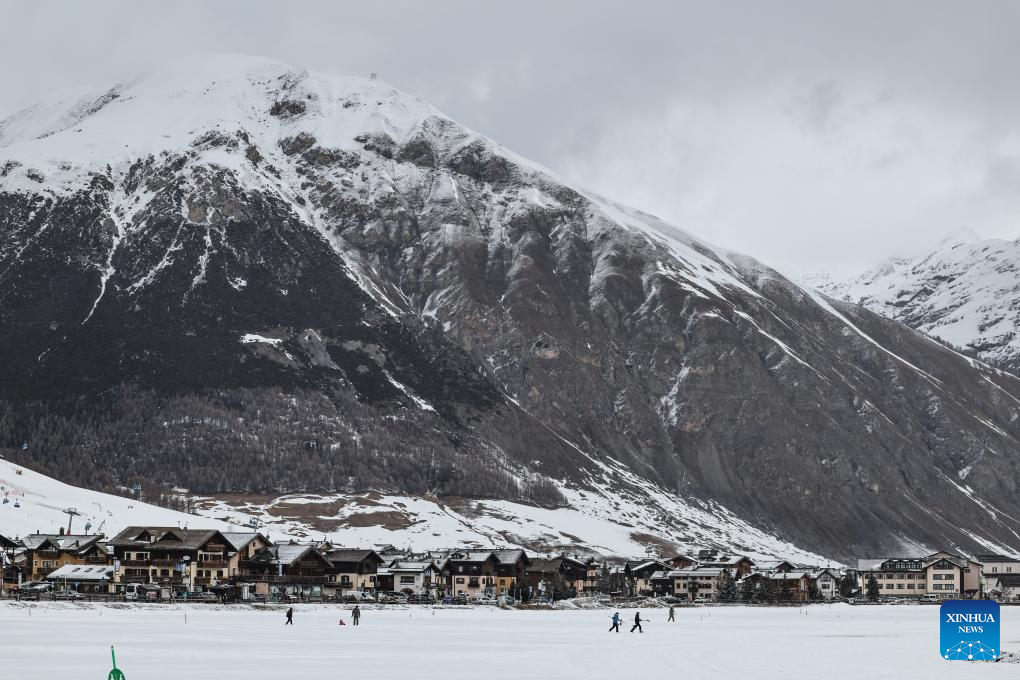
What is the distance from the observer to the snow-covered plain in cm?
6519

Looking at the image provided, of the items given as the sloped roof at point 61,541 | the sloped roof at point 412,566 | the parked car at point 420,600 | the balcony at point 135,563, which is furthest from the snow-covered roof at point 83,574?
the sloped roof at point 412,566

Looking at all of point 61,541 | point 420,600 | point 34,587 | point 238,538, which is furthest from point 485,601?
point 61,541

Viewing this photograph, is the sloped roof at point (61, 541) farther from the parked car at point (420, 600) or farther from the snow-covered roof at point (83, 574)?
the parked car at point (420, 600)

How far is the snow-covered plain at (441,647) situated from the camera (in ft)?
214

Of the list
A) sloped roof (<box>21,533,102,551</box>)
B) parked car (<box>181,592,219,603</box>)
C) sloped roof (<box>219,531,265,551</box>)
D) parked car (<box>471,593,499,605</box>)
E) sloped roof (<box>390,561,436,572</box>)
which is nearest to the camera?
parked car (<box>181,592,219,603</box>)

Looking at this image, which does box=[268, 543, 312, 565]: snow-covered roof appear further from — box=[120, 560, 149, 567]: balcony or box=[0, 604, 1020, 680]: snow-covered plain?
box=[0, 604, 1020, 680]: snow-covered plain

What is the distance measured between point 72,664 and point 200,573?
114255mm

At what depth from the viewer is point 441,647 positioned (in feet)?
269

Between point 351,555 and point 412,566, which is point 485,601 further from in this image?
point 412,566

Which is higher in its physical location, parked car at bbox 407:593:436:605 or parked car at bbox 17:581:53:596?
parked car at bbox 17:581:53:596

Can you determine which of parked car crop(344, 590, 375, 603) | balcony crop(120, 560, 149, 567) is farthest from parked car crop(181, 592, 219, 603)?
balcony crop(120, 560, 149, 567)

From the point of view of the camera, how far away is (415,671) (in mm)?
64938

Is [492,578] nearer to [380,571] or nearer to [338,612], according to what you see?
[380,571]

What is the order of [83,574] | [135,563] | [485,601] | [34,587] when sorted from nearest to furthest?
[34,587] < [83,574] < [485,601] < [135,563]
